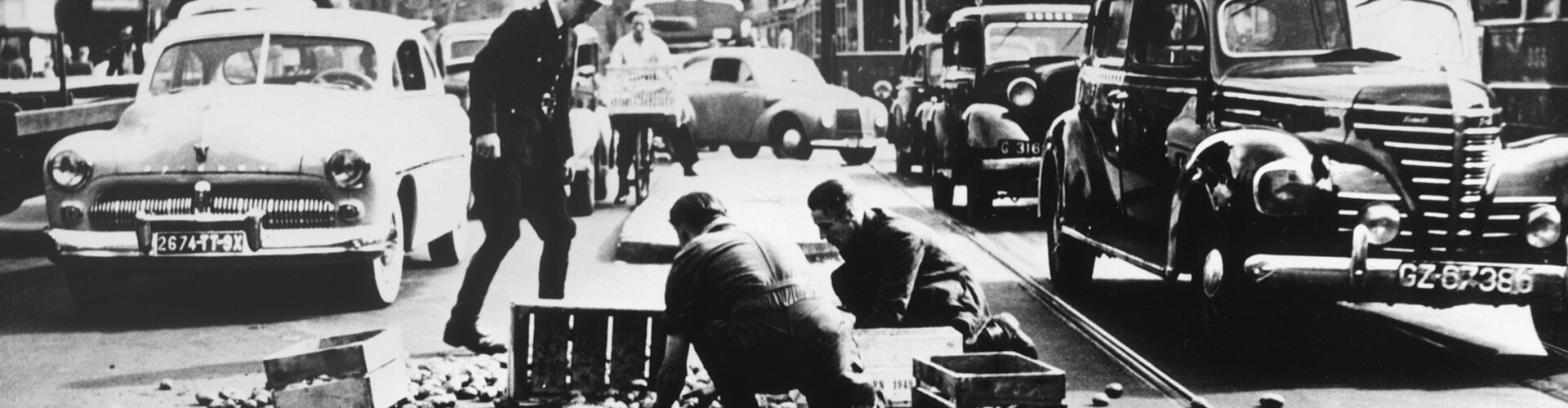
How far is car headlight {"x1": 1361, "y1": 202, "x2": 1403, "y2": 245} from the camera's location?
5.43 m

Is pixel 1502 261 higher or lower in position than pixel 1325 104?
lower

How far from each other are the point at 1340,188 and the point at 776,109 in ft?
37.9

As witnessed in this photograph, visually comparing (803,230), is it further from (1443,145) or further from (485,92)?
(1443,145)

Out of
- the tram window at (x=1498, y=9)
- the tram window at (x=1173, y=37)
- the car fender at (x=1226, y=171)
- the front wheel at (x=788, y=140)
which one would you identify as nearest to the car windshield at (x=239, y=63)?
the tram window at (x=1173, y=37)

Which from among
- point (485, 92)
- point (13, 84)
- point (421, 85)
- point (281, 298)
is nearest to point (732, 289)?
point (485, 92)

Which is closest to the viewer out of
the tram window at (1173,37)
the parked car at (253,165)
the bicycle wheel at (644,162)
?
the tram window at (1173,37)

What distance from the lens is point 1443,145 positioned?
18.1 ft

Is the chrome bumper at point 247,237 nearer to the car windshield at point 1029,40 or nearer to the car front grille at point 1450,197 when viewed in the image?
the car front grille at point 1450,197

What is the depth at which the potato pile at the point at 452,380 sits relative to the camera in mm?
5055

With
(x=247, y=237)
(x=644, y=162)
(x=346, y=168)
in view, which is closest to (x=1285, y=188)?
(x=346, y=168)

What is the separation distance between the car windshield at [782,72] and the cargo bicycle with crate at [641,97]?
4812 mm

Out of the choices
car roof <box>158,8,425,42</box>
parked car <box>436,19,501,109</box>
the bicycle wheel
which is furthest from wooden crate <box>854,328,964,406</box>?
the bicycle wheel

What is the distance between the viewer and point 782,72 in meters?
17.4

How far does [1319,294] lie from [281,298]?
463cm
